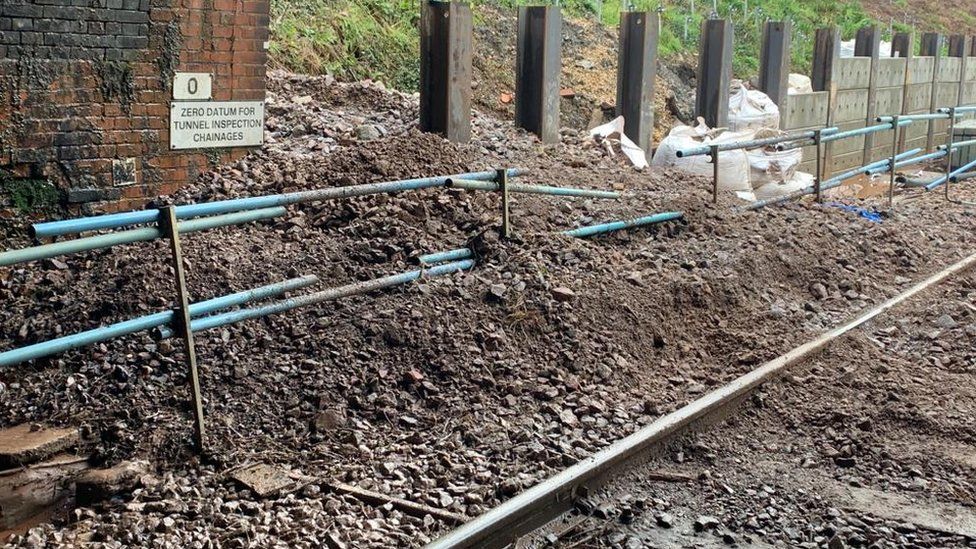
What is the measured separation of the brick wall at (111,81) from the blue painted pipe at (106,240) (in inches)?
86.7

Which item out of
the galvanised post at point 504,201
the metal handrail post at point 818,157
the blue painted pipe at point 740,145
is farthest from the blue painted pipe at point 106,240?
the metal handrail post at point 818,157

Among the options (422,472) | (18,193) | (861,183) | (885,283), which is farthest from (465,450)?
(861,183)

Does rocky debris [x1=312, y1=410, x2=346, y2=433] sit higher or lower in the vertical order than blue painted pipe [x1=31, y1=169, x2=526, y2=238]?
lower

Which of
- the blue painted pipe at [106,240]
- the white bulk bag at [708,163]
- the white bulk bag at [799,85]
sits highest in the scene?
the white bulk bag at [799,85]

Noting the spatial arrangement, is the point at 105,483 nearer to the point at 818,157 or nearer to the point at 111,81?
the point at 111,81

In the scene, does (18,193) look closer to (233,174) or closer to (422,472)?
(233,174)

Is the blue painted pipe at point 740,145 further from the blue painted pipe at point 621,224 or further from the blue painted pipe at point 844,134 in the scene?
the blue painted pipe at point 621,224

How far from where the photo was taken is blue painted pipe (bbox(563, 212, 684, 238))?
9008 millimetres

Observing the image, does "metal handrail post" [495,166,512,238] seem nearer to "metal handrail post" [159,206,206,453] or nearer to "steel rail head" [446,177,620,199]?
"steel rail head" [446,177,620,199]

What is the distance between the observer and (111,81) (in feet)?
25.8

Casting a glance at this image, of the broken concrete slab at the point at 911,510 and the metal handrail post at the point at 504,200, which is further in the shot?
the metal handrail post at the point at 504,200

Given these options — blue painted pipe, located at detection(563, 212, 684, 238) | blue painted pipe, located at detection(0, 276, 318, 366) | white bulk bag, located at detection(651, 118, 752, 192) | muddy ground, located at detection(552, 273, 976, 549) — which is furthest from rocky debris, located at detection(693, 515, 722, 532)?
white bulk bag, located at detection(651, 118, 752, 192)

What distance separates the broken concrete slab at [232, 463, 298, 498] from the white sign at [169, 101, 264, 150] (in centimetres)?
367

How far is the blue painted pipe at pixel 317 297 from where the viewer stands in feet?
19.0
